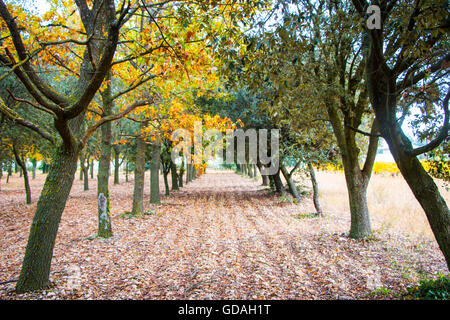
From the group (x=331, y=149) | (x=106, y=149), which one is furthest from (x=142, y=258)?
(x=331, y=149)

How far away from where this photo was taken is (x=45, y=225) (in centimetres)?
457

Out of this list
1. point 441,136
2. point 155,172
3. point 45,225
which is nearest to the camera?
Answer: point 441,136

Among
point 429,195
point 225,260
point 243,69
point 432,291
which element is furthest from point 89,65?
point 432,291

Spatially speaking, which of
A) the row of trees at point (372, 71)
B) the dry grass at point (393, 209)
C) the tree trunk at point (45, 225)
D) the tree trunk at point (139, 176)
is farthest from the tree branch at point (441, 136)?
the tree trunk at point (139, 176)

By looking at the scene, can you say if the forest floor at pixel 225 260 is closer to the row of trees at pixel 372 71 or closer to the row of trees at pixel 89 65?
the row of trees at pixel 89 65

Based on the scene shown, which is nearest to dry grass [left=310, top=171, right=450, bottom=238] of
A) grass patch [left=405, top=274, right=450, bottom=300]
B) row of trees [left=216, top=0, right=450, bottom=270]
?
row of trees [left=216, top=0, right=450, bottom=270]

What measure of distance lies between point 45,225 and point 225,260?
385 cm

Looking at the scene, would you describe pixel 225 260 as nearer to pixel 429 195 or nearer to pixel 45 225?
pixel 45 225

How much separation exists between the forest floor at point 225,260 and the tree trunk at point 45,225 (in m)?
0.24

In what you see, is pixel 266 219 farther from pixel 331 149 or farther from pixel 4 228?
pixel 4 228

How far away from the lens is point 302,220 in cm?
1155

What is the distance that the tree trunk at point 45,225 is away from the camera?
14.9 ft
